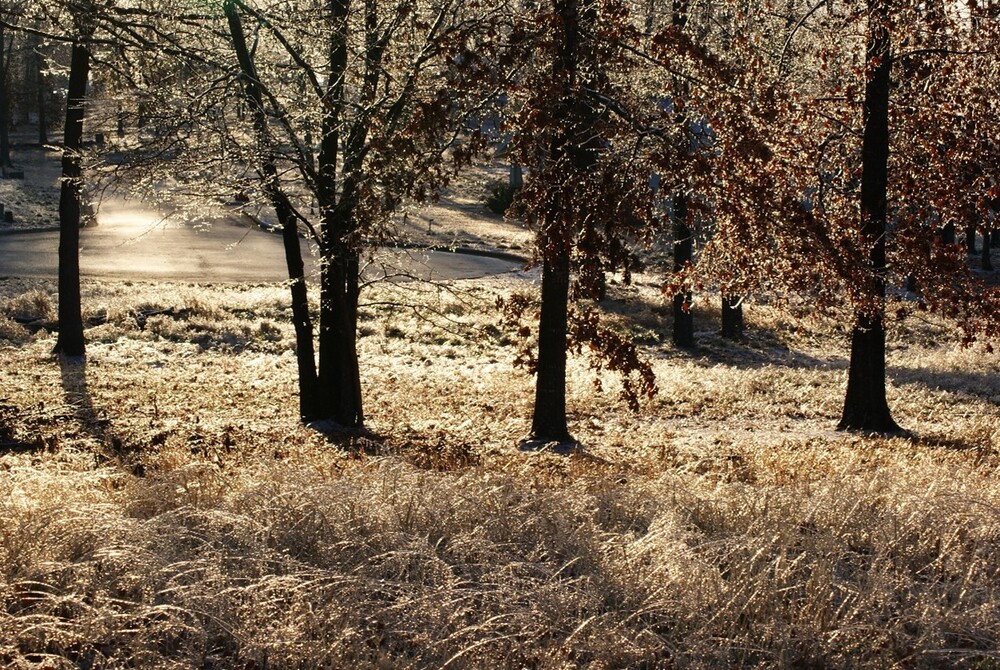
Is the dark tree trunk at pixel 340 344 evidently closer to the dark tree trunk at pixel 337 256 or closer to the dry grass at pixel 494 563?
the dark tree trunk at pixel 337 256

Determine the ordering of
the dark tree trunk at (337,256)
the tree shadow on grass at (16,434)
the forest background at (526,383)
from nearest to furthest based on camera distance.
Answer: the forest background at (526,383), the tree shadow on grass at (16,434), the dark tree trunk at (337,256)

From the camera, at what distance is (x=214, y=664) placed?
4.44 m

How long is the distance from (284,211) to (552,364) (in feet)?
12.7

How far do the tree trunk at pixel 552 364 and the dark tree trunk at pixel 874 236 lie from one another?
3.58 metres

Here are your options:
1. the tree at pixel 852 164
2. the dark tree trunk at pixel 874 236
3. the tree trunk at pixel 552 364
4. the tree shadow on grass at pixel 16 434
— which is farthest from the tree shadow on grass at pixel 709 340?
the tree shadow on grass at pixel 16 434

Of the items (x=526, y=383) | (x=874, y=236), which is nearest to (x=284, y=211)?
(x=526, y=383)

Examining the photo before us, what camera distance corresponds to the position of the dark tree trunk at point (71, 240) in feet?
54.8

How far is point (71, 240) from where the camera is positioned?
17.7 metres

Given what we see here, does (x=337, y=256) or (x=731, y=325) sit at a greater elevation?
(x=337, y=256)

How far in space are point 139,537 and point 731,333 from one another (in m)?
21.1

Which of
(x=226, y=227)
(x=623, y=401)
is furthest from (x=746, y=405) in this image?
(x=226, y=227)

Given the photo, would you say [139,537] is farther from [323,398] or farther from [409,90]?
[323,398]

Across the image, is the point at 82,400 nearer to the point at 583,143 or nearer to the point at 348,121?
the point at 348,121

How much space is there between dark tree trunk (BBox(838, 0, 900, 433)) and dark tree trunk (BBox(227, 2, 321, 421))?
22.6 feet
